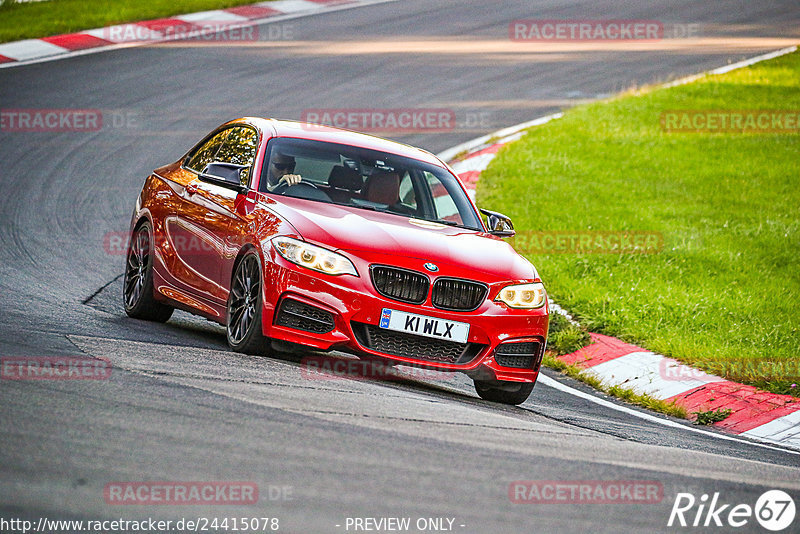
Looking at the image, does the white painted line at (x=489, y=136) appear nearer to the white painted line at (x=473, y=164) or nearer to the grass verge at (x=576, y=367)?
the white painted line at (x=473, y=164)

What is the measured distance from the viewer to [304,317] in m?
7.09

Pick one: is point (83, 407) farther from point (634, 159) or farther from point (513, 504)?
point (634, 159)

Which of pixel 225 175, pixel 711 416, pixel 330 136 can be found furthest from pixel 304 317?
pixel 711 416

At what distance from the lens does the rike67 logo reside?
445cm

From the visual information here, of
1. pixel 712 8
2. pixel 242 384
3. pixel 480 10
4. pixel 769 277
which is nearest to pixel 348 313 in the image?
pixel 242 384

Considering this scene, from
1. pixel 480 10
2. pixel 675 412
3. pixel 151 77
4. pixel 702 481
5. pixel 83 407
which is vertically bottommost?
pixel 675 412

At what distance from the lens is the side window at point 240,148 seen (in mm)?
8561

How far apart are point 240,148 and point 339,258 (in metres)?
2.10

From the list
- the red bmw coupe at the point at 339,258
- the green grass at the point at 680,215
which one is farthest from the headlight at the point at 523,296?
the green grass at the point at 680,215

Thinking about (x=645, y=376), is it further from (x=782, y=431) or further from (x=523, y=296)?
(x=523, y=296)

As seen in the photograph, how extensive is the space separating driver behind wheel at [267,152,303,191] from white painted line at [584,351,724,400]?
325 centimetres

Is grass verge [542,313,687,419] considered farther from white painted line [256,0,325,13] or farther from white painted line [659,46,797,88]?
white painted line [256,0,325,13]

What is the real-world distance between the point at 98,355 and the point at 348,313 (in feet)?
5.13

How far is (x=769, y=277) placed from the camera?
11992 millimetres
